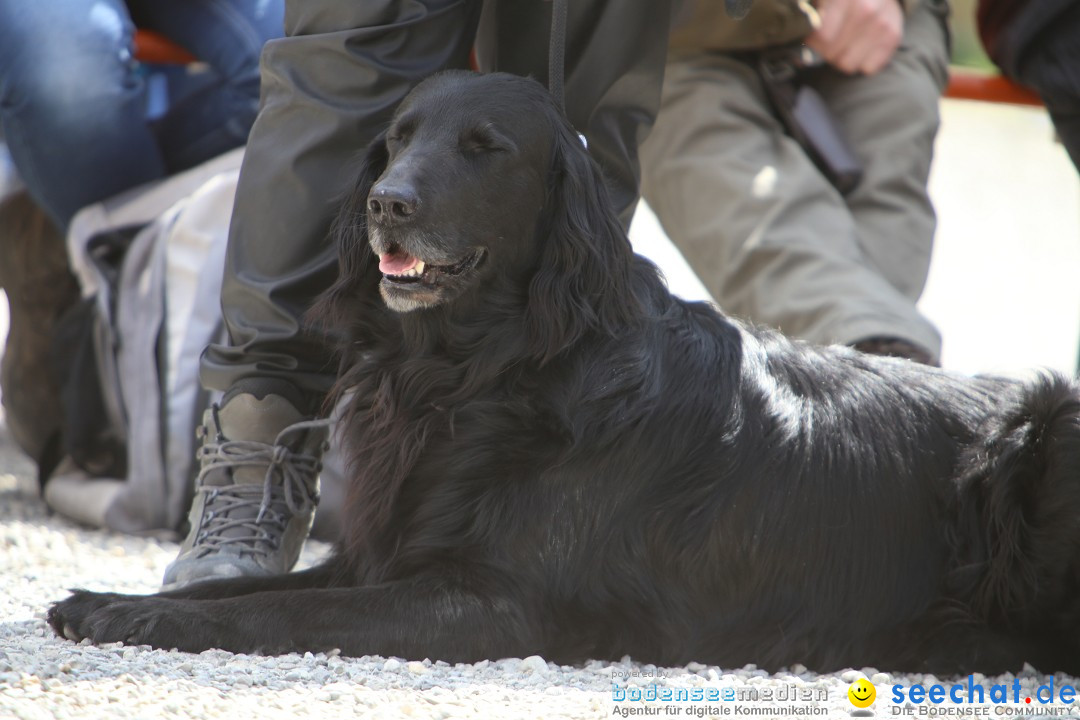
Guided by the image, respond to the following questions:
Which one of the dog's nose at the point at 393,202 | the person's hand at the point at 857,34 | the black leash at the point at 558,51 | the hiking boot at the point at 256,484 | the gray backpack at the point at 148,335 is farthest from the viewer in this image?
the person's hand at the point at 857,34

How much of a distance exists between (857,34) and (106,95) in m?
2.53

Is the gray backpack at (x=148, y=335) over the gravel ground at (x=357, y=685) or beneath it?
beneath

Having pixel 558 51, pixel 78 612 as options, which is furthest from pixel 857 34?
pixel 78 612

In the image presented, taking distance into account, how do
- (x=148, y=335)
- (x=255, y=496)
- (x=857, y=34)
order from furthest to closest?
(x=857, y=34) < (x=148, y=335) < (x=255, y=496)

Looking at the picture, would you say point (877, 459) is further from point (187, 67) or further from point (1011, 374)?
point (187, 67)

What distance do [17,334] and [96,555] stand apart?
1.39m

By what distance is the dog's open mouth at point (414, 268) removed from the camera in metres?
2.44

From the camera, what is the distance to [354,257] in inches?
103

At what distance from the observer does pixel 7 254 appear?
14.3 feet

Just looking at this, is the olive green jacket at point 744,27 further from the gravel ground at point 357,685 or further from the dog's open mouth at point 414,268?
the gravel ground at point 357,685

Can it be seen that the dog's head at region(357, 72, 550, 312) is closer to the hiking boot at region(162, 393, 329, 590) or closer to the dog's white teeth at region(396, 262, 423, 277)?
the dog's white teeth at region(396, 262, 423, 277)

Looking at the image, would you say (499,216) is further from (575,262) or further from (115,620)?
(115,620)

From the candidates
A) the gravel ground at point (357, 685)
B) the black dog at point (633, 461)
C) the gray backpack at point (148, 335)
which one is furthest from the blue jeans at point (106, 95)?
the gravel ground at point (357, 685)

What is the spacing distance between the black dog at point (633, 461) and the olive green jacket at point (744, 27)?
159 cm
